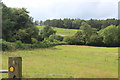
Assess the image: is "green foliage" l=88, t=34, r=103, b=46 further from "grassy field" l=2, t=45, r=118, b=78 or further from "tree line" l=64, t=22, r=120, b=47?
"grassy field" l=2, t=45, r=118, b=78

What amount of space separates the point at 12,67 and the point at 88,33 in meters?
50.6

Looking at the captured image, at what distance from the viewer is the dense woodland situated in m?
26.2

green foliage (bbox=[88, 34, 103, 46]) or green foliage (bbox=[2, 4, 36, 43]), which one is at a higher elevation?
green foliage (bbox=[2, 4, 36, 43])

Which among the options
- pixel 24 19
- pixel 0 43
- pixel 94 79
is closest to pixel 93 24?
pixel 24 19

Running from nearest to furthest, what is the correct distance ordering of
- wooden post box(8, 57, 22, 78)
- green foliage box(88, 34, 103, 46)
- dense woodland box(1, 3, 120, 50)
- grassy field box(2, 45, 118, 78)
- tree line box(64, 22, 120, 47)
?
wooden post box(8, 57, 22, 78)
grassy field box(2, 45, 118, 78)
dense woodland box(1, 3, 120, 50)
green foliage box(88, 34, 103, 46)
tree line box(64, 22, 120, 47)

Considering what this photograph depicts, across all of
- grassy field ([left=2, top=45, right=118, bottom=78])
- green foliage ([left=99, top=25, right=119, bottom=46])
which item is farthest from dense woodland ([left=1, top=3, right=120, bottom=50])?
A: grassy field ([left=2, top=45, right=118, bottom=78])

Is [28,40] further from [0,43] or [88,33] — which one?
[88,33]

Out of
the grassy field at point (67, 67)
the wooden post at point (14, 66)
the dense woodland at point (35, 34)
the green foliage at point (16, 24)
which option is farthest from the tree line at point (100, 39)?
the wooden post at point (14, 66)

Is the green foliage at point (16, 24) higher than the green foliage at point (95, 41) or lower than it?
higher

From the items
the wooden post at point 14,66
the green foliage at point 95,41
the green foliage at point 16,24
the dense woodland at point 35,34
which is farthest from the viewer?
the green foliage at point 95,41

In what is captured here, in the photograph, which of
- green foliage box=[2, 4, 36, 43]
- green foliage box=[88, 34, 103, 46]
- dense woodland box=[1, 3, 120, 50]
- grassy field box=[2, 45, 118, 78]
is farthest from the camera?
green foliage box=[88, 34, 103, 46]

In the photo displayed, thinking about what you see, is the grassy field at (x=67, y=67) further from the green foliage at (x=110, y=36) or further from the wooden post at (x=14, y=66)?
the green foliage at (x=110, y=36)

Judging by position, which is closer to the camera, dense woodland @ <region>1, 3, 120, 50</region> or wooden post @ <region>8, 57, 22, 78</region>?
wooden post @ <region>8, 57, 22, 78</region>

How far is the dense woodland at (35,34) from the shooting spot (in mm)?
26203
